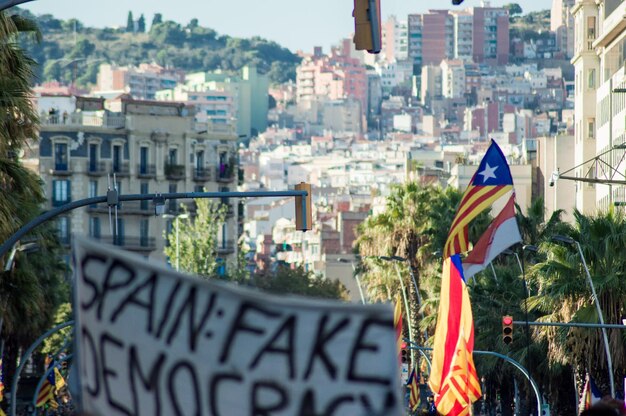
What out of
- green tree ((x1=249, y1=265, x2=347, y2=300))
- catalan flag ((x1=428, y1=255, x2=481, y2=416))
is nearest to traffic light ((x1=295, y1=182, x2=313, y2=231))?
catalan flag ((x1=428, y1=255, x2=481, y2=416))

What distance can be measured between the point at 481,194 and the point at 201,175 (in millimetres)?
91934

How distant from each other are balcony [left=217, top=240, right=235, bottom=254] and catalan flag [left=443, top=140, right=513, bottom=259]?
295 ft

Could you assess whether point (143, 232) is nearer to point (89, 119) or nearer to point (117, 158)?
point (117, 158)

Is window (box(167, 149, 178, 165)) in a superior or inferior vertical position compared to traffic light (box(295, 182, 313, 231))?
superior

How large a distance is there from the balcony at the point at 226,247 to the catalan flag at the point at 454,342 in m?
93.0

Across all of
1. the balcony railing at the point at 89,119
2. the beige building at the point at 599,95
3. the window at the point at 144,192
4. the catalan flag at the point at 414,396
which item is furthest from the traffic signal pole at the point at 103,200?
the balcony railing at the point at 89,119

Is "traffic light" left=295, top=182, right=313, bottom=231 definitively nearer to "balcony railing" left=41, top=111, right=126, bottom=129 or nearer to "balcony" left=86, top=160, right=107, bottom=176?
"balcony" left=86, top=160, right=107, bottom=176

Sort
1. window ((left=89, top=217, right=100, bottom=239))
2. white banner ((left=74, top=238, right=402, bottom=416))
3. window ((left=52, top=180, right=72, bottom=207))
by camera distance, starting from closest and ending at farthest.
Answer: white banner ((left=74, top=238, right=402, bottom=416)) → window ((left=52, top=180, right=72, bottom=207)) → window ((left=89, top=217, right=100, bottom=239))

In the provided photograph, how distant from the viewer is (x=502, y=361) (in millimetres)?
60156

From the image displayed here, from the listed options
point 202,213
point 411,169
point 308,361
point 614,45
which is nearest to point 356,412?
point 308,361

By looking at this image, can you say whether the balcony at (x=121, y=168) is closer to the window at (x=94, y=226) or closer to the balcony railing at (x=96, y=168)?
the balcony railing at (x=96, y=168)

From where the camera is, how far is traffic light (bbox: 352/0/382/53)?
1730 cm

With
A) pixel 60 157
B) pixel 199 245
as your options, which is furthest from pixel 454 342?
pixel 60 157

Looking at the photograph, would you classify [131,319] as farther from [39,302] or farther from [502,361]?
[502,361]
